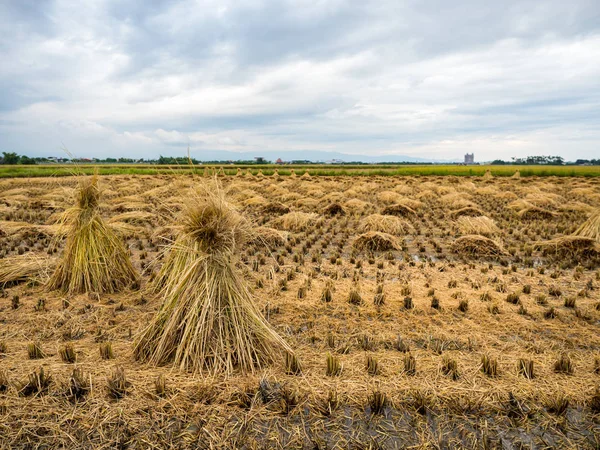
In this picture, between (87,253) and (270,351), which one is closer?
(270,351)

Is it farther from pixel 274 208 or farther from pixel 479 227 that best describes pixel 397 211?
pixel 274 208

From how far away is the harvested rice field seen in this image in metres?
2.36

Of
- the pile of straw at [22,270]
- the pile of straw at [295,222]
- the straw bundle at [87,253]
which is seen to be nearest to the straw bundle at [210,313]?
the straw bundle at [87,253]

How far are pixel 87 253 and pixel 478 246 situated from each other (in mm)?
7327

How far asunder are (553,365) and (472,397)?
1.08m

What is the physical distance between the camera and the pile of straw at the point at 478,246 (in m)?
7.45

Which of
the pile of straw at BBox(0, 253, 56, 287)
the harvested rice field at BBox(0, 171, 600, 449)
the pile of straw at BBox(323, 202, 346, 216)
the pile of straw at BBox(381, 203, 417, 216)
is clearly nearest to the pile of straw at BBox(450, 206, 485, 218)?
the pile of straw at BBox(381, 203, 417, 216)

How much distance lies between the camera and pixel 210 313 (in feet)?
10.2

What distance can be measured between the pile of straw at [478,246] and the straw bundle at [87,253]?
6.68 metres

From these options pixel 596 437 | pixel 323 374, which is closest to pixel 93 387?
pixel 323 374

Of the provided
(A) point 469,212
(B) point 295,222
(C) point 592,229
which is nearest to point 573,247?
(C) point 592,229

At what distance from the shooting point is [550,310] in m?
4.30

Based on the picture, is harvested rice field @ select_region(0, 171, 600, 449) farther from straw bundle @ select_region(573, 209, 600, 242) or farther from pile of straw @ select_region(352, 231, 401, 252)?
straw bundle @ select_region(573, 209, 600, 242)

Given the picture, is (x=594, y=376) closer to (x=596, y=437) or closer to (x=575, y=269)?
(x=596, y=437)
